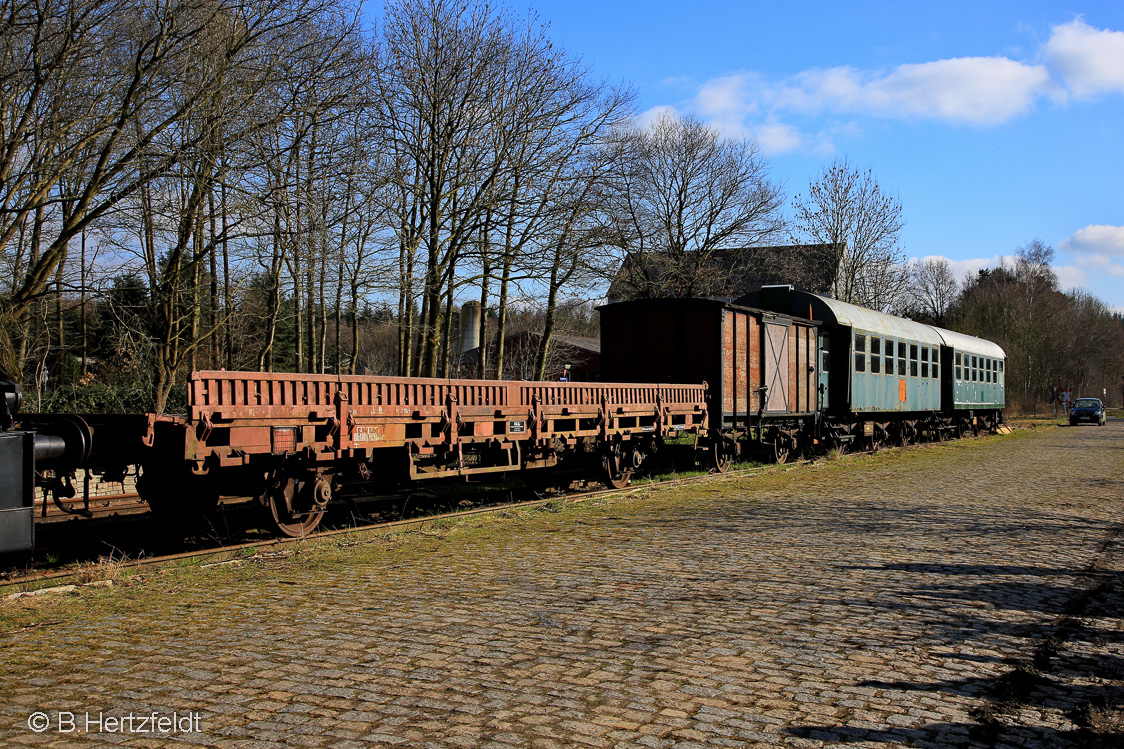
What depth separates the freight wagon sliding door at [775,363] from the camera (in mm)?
16719

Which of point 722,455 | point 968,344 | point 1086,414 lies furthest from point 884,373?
point 1086,414

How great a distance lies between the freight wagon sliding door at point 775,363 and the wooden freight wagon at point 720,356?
2 cm

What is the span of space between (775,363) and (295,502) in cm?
1142

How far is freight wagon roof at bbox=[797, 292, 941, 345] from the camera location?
19.6 metres

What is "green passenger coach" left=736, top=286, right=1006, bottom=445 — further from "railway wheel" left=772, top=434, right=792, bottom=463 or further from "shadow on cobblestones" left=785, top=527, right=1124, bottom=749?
"shadow on cobblestones" left=785, top=527, right=1124, bottom=749

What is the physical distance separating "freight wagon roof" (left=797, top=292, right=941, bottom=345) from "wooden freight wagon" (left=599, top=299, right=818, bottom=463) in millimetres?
1897

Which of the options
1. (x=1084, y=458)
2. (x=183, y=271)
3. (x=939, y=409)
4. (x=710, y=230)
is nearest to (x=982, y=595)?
(x=183, y=271)

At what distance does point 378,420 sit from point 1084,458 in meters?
19.4

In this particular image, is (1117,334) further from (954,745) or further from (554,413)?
(954,745)

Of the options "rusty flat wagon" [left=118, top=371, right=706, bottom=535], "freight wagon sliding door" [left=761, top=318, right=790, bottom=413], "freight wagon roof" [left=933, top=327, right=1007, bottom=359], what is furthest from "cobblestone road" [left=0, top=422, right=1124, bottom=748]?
"freight wagon roof" [left=933, top=327, right=1007, bottom=359]

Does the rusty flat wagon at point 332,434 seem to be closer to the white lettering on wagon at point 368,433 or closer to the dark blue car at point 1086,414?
the white lettering on wagon at point 368,433

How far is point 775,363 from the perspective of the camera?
17.2 m

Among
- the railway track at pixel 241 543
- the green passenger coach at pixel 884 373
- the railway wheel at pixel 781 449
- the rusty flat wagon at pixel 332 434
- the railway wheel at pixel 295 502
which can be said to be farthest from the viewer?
the green passenger coach at pixel 884 373

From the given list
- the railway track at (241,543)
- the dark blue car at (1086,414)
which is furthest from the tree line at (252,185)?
the dark blue car at (1086,414)
